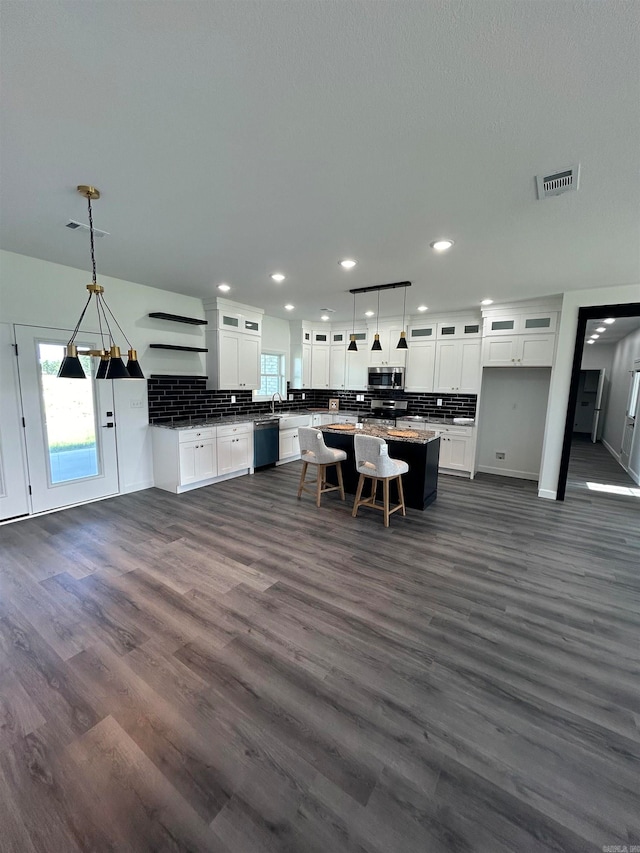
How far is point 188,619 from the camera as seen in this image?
226 centimetres

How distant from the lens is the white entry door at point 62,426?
371 cm

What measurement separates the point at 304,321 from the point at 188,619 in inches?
232

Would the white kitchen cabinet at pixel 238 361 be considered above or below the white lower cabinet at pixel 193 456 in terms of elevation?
above

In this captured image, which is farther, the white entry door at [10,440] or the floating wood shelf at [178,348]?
the floating wood shelf at [178,348]

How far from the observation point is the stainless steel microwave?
6474 mm

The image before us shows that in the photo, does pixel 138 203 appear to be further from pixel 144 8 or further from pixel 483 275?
pixel 483 275

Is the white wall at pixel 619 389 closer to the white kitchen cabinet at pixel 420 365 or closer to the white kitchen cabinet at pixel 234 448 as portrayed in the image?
the white kitchen cabinet at pixel 420 365

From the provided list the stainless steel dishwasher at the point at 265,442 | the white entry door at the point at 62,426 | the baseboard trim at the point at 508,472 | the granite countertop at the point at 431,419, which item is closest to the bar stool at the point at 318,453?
the stainless steel dishwasher at the point at 265,442

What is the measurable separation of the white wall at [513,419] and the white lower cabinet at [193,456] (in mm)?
4372

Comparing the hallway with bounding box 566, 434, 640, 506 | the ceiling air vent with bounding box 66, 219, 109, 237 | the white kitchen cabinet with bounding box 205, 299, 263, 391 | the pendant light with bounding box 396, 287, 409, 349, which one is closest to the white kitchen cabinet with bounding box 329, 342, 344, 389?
the pendant light with bounding box 396, 287, 409, 349

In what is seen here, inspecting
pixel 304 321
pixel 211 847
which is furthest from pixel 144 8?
pixel 304 321

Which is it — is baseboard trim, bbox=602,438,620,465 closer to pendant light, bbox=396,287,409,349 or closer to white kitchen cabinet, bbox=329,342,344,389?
pendant light, bbox=396,287,409,349

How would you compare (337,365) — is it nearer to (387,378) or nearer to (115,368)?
(387,378)

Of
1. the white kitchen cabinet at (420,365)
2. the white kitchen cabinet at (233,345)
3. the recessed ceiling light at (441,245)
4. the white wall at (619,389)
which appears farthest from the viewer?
the white wall at (619,389)
